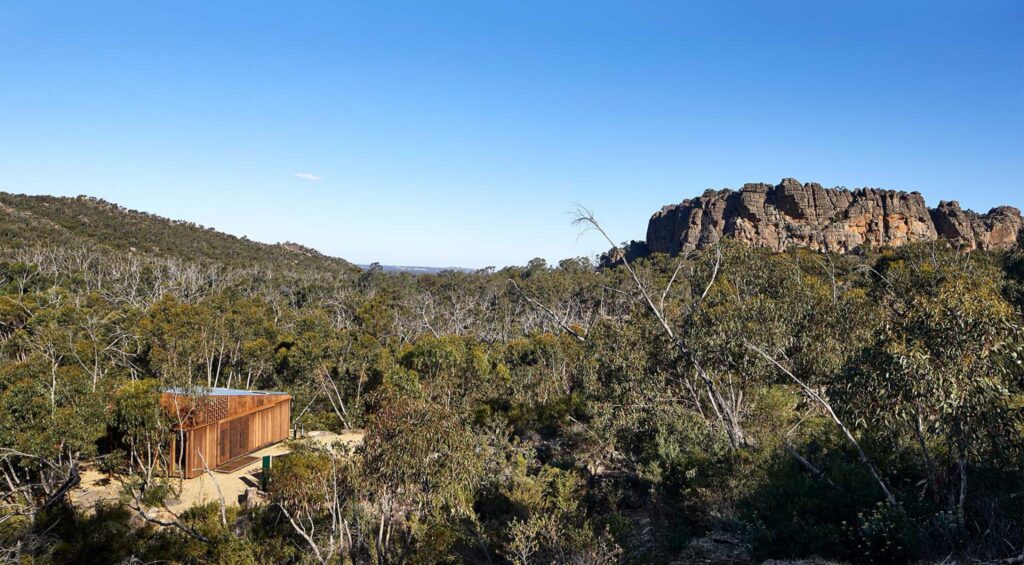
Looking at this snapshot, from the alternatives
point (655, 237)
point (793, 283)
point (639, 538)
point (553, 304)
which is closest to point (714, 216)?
point (655, 237)

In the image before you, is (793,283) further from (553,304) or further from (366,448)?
(553,304)

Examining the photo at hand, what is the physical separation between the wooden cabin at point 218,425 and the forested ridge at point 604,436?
550 millimetres

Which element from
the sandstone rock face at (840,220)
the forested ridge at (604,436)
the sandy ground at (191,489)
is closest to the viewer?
the forested ridge at (604,436)

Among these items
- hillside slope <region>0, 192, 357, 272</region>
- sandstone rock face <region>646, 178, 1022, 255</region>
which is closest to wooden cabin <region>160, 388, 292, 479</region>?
hillside slope <region>0, 192, 357, 272</region>

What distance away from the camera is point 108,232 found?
65.6m

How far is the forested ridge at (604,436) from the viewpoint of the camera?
727cm

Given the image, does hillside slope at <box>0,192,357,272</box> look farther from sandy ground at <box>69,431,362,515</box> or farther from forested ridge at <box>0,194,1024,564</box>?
sandy ground at <box>69,431,362,515</box>

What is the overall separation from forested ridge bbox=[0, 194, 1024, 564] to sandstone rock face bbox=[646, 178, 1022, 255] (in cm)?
5104

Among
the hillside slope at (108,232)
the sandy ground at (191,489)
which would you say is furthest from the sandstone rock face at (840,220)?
the sandy ground at (191,489)

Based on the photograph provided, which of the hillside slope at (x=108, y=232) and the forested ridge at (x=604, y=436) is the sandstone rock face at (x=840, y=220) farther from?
the hillside slope at (x=108, y=232)

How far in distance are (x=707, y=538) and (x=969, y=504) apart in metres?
4.14

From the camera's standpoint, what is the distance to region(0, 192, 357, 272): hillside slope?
56.6 meters

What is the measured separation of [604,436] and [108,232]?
72.4 meters

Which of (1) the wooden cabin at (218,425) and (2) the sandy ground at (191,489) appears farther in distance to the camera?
(1) the wooden cabin at (218,425)
